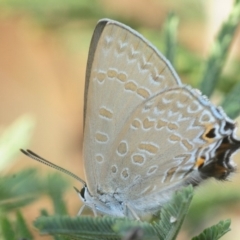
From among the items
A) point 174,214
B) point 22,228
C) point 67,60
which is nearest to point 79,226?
point 174,214

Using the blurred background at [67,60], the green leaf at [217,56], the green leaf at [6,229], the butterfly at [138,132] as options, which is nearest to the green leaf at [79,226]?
the green leaf at [6,229]

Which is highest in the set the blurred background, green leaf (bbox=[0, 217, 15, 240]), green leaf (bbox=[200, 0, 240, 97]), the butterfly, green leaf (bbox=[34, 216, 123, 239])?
the blurred background

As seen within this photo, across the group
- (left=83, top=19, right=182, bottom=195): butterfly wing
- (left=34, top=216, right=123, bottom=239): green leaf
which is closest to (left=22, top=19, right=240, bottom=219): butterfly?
(left=83, top=19, right=182, bottom=195): butterfly wing

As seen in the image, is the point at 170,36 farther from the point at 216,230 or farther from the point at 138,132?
the point at 216,230

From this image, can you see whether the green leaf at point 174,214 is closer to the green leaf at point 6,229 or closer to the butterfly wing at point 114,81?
the green leaf at point 6,229

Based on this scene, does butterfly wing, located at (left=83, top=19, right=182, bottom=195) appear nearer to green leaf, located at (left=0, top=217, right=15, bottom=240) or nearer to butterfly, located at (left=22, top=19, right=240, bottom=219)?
butterfly, located at (left=22, top=19, right=240, bottom=219)
